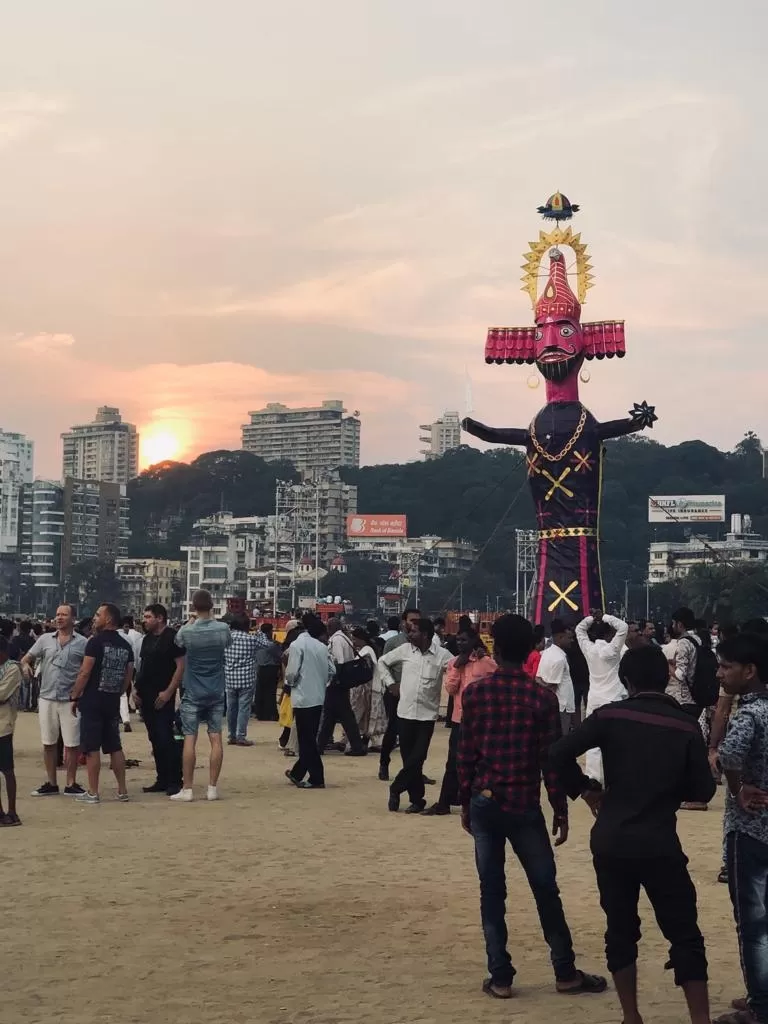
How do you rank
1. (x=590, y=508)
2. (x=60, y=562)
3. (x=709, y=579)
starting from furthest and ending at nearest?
1. (x=60, y=562)
2. (x=709, y=579)
3. (x=590, y=508)

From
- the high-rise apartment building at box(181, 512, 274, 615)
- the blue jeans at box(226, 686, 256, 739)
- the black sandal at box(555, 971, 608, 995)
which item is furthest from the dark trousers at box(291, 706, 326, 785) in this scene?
the high-rise apartment building at box(181, 512, 274, 615)

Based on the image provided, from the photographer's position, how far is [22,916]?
8.18 metres

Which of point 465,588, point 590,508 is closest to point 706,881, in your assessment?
point 590,508

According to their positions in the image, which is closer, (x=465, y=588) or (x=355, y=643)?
(x=355, y=643)

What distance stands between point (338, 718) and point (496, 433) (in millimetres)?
16755

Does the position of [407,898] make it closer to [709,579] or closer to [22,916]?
[22,916]

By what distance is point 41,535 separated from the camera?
162m

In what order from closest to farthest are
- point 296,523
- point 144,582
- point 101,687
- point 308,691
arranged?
1. point 101,687
2. point 308,691
3. point 296,523
4. point 144,582

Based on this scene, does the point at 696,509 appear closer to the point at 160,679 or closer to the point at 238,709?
the point at 238,709

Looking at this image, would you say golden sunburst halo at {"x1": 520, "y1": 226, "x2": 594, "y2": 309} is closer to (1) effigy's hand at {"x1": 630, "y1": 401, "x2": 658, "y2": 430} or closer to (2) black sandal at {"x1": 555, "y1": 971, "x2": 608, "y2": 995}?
(1) effigy's hand at {"x1": 630, "y1": 401, "x2": 658, "y2": 430}

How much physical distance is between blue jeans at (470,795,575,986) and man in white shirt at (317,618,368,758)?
29.9 feet

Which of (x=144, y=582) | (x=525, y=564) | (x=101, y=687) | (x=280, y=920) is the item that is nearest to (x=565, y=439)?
(x=101, y=687)

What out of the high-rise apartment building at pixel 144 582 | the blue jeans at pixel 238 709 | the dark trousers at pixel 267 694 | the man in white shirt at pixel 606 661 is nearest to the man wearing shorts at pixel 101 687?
the man in white shirt at pixel 606 661

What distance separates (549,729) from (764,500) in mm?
132755
